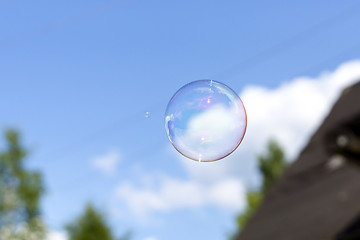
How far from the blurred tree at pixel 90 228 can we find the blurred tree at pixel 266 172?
603 cm

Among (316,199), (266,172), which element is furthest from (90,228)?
(316,199)

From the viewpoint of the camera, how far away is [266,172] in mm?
23984

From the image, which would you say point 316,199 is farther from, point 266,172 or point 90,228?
point 266,172

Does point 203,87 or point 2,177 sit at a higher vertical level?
point 2,177

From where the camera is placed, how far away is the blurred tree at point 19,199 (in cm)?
2212

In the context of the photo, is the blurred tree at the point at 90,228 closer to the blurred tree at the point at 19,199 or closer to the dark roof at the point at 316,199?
the blurred tree at the point at 19,199

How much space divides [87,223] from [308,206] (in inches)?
511

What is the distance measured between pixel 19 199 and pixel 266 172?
36.6 feet

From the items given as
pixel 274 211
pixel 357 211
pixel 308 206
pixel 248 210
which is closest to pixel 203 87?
pixel 357 211

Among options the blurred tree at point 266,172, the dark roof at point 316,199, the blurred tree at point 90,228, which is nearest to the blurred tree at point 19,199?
the blurred tree at point 90,228

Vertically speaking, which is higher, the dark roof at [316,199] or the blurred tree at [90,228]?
the blurred tree at [90,228]

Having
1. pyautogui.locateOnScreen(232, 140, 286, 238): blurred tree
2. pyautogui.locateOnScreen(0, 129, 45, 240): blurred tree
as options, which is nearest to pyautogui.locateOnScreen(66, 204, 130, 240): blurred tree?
pyautogui.locateOnScreen(0, 129, 45, 240): blurred tree

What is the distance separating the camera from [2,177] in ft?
75.7

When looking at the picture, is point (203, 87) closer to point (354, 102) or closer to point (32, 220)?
point (354, 102)
